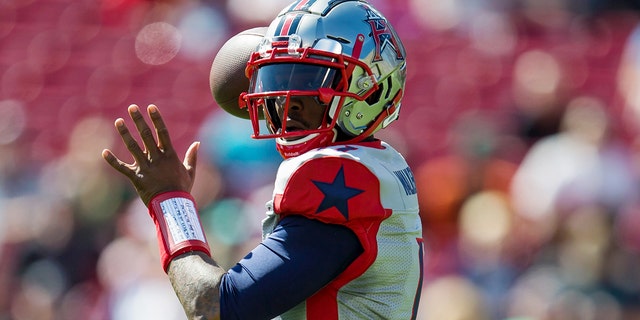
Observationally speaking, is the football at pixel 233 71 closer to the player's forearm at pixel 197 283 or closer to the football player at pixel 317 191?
the football player at pixel 317 191

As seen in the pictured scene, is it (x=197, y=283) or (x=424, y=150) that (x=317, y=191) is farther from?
(x=424, y=150)

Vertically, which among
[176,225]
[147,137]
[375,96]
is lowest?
[176,225]

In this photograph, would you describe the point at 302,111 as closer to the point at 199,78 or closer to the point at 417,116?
the point at 417,116

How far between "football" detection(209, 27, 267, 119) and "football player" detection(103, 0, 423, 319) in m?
0.27

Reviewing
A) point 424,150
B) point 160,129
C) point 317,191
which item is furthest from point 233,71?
point 424,150

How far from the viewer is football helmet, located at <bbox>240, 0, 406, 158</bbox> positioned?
2.58 metres

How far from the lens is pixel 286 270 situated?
2322mm

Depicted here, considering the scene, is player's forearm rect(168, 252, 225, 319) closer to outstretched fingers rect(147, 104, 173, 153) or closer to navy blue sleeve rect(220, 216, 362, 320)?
navy blue sleeve rect(220, 216, 362, 320)

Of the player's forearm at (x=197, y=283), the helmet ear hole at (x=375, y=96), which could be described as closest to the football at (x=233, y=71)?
the helmet ear hole at (x=375, y=96)

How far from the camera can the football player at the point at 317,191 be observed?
2.34 m

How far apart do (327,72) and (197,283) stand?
2.02 ft

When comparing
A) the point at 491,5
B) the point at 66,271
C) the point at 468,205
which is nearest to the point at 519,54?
the point at 491,5

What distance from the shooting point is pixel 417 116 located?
7.16 metres

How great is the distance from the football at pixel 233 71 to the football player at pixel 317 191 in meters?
0.27
